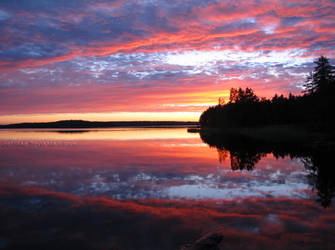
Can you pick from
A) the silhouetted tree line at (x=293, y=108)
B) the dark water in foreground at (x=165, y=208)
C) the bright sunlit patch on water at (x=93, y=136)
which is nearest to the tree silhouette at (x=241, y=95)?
the silhouetted tree line at (x=293, y=108)

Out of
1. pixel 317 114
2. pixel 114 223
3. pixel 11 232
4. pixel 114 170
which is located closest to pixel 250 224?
pixel 114 223

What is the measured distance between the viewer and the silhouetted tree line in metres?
53.2

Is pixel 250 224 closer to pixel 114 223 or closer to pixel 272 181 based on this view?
pixel 114 223

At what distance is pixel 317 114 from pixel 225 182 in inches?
1864

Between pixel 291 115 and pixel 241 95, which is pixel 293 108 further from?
pixel 241 95

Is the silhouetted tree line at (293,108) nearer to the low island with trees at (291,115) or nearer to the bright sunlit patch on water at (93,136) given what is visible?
the low island with trees at (291,115)

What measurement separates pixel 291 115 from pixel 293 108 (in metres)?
2.55

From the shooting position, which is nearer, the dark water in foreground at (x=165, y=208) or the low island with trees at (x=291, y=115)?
the dark water in foreground at (x=165, y=208)

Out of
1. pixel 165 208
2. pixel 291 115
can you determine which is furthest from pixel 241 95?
pixel 165 208

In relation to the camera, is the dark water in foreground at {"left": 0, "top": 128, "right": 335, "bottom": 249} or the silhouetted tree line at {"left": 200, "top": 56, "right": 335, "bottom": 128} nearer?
the dark water in foreground at {"left": 0, "top": 128, "right": 335, "bottom": 249}

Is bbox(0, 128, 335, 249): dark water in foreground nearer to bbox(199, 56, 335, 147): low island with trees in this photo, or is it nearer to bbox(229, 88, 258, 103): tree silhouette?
bbox(199, 56, 335, 147): low island with trees

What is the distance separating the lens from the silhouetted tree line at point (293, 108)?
53.2 metres

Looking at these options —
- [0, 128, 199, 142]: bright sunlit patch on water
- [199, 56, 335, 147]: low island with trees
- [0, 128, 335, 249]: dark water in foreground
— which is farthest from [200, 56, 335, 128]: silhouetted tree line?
[0, 128, 335, 249]: dark water in foreground

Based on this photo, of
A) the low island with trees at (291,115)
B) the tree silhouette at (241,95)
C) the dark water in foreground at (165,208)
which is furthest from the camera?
the tree silhouette at (241,95)
